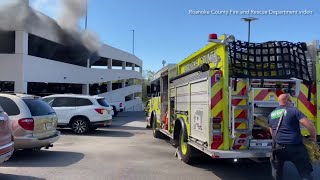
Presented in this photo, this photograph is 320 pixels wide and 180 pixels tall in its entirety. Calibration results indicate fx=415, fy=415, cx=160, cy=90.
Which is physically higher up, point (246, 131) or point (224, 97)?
point (224, 97)

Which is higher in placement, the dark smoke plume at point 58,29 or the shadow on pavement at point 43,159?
the dark smoke plume at point 58,29

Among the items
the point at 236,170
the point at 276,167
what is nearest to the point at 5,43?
the point at 236,170

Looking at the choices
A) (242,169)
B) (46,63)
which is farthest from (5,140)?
(46,63)

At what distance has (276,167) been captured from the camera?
6055 millimetres

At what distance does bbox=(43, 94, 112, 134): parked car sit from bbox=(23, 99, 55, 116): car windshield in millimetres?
5979

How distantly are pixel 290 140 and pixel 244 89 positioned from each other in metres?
1.55

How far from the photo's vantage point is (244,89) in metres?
7.19

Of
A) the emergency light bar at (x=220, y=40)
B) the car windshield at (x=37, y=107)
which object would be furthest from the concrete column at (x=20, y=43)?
Result: the emergency light bar at (x=220, y=40)

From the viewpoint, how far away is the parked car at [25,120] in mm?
9180

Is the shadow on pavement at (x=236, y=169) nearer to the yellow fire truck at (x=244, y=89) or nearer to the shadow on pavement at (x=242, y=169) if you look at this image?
the shadow on pavement at (x=242, y=169)

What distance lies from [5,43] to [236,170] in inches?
909

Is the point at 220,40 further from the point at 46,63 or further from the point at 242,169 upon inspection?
the point at 46,63

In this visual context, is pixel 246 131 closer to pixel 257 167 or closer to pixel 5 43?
pixel 257 167

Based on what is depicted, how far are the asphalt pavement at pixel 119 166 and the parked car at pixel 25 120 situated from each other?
0.44m
